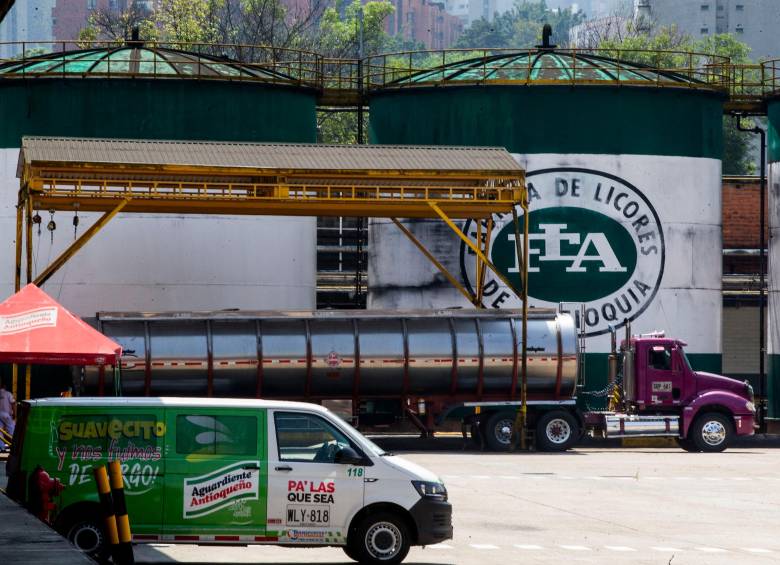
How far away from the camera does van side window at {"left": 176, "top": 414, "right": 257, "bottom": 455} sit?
17.3m

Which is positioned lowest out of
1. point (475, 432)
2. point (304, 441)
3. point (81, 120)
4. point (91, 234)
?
point (475, 432)

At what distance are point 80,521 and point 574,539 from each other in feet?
21.0

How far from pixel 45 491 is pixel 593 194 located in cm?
2753

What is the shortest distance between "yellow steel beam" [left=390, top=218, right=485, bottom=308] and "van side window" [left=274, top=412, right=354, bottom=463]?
22908mm

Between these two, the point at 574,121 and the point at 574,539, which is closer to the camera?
the point at 574,539

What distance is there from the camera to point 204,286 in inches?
1657

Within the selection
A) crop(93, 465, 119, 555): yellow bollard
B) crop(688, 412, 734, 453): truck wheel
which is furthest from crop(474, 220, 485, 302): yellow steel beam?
crop(93, 465, 119, 555): yellow bollard

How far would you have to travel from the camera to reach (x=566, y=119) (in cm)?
4288

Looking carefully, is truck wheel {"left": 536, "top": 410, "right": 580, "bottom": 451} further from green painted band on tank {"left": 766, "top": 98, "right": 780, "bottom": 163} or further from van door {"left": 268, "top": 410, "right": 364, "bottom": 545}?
van door {"left": 268, "top": 410, "right": 364, "bottom": 545}

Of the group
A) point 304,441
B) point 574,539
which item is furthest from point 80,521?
point 574,539

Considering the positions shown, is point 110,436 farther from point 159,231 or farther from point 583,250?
point 583,250

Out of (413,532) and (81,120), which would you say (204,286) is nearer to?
(81,120)

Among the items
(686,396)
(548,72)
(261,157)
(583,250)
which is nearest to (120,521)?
(261,157)

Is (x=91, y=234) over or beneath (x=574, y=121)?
beneath
